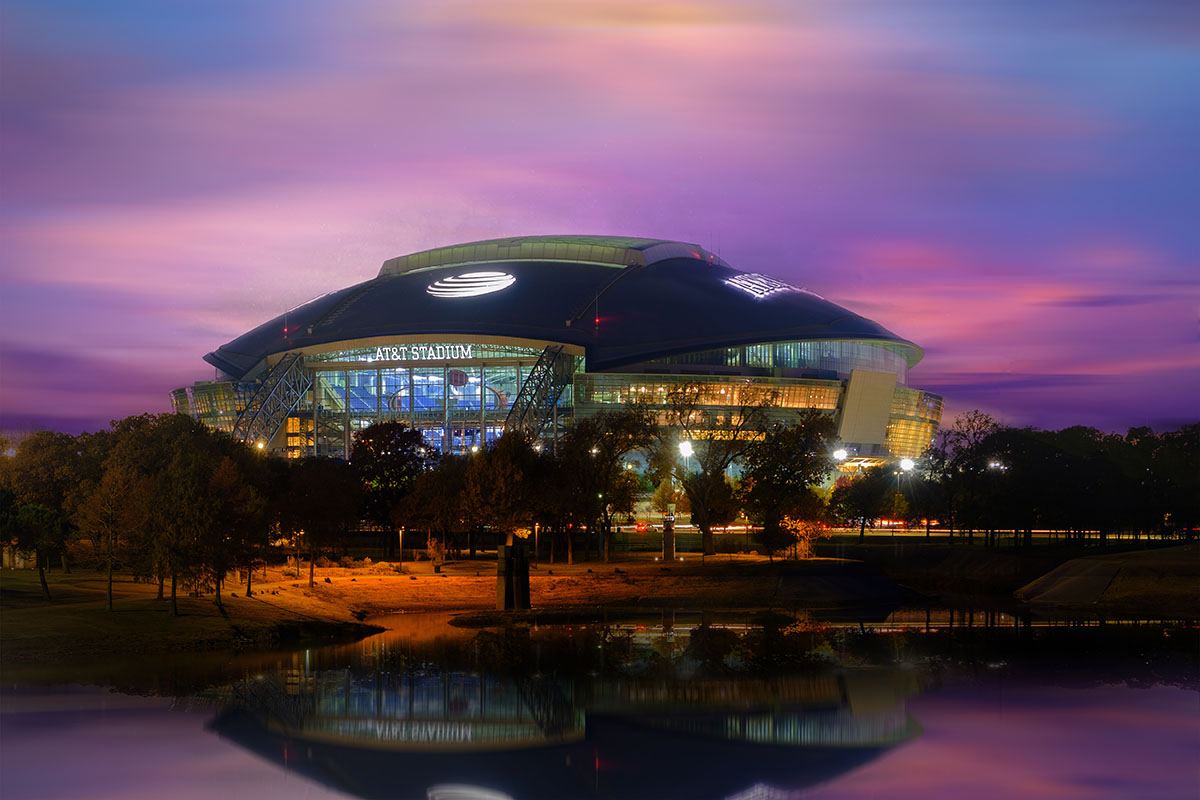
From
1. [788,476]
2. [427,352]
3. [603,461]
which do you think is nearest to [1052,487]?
[788,476]

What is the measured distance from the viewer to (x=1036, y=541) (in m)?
85.2

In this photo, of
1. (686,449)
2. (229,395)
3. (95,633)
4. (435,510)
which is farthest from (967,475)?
(229,395)

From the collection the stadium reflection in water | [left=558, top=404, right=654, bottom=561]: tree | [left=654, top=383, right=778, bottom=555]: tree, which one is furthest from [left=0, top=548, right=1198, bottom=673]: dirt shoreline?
[left=558, top=404, right=654, bottom=561]: tree

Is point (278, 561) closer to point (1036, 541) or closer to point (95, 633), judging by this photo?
point (95, 633)

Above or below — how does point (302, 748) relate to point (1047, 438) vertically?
below

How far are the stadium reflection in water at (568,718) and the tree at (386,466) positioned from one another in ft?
126

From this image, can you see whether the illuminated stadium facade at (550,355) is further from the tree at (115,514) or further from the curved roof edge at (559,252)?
the tree at (115,514)

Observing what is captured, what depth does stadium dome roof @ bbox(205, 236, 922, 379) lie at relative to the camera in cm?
11919

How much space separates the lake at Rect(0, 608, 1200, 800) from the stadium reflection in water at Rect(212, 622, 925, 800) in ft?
0.31

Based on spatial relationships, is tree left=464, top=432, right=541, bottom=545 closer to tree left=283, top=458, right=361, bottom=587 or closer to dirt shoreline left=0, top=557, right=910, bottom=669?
dirt shoreline left=0, top=557, right=910, bottom=669

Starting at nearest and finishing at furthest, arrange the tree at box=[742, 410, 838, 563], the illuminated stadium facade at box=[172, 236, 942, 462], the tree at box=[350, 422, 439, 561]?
the tree at box=[742, 410, 838, 563] < the tree at box=[350, 422, 439, 561] < the illuminated stadium facade at box=[172, 236, 942, 462]

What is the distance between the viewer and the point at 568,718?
2972 centimetres

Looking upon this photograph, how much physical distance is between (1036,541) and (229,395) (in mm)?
86315

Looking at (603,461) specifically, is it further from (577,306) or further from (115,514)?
(577,306)
